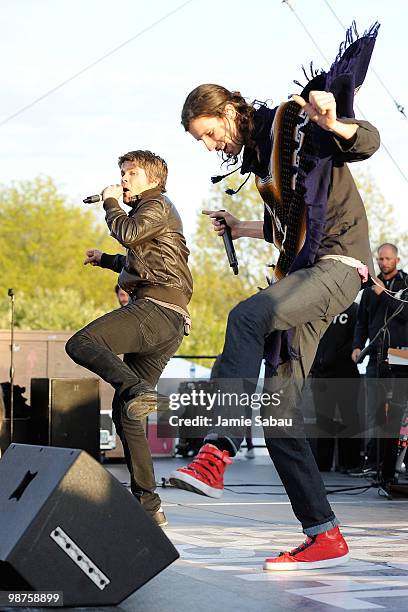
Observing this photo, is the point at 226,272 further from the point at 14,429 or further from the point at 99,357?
the point at 99,357

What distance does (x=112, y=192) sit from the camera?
17.5 ft

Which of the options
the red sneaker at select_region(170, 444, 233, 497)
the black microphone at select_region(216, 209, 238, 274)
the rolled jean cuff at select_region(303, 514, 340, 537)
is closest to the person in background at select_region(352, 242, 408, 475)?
the black microphone at select_region(216, 209, 238, 274)

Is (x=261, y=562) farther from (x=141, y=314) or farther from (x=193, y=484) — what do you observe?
(x=141, y=314)

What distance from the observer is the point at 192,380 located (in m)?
13.6

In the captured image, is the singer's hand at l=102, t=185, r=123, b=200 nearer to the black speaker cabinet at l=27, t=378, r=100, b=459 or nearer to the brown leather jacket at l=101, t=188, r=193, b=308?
the brown leather jacket at l=101, t=188, r=193, b=308

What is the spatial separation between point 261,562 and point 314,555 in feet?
0.88

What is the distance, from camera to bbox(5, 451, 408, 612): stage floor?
11.1ft

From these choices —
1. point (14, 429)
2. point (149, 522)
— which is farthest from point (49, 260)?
point (149, 522)

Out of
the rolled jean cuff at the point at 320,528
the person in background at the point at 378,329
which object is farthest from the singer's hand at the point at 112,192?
the person in background at the point at 378,329

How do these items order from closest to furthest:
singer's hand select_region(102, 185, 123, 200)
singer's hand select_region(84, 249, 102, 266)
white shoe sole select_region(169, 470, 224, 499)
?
white shoe sole select_region(169, 470, 224, 499) < singer's hand select_region(102, 185, 123, 200) < singer's hand select_region(84, 249, 102, 266)

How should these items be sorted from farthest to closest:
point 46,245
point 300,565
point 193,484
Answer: point 46,245 → point 300,565 → point 193,484

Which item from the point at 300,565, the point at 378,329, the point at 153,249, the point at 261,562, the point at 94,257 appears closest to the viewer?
the point at 300,565

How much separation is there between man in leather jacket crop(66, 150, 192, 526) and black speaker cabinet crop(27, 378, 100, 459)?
4.30 m

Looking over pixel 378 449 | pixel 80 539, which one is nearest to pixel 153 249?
pixel 80 539
